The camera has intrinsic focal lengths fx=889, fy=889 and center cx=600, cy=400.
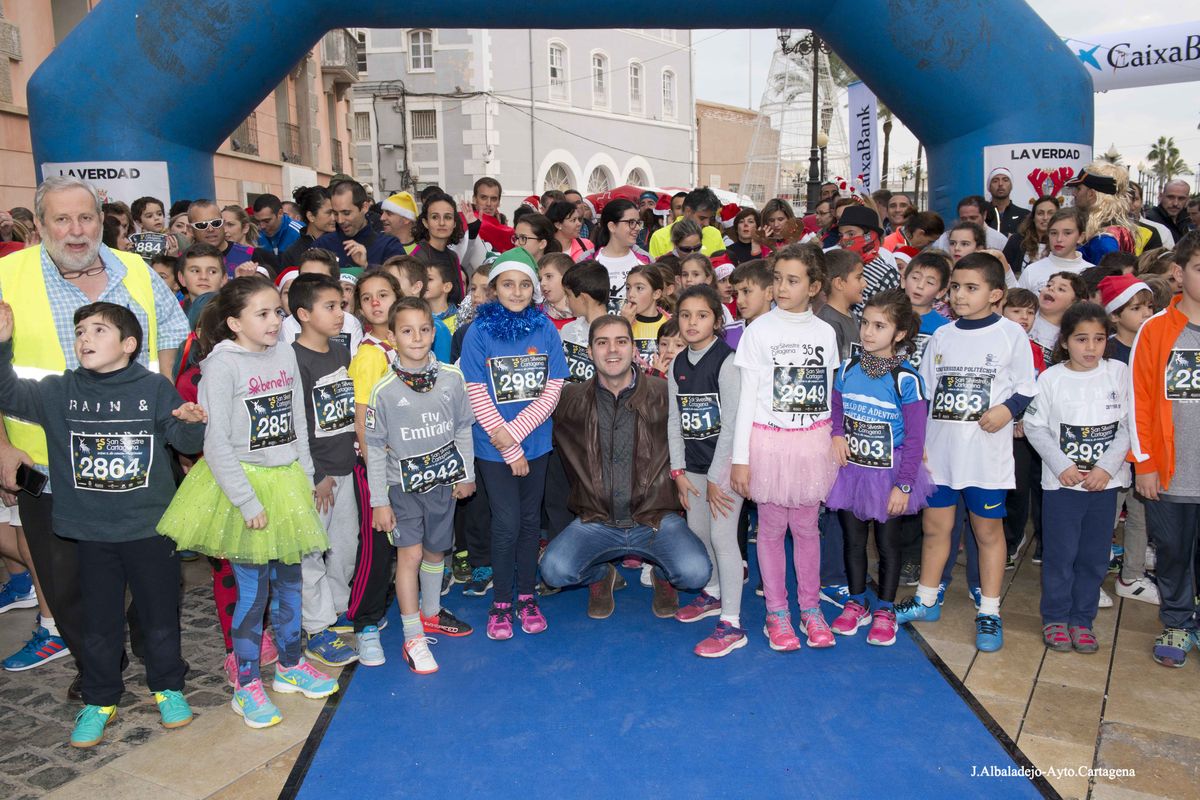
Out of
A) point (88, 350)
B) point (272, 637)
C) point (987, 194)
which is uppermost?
point (987, 194)

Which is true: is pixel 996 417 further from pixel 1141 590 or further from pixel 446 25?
pixel 446 25

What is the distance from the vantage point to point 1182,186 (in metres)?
8.73

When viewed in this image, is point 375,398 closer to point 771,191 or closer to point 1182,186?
point 1182,186

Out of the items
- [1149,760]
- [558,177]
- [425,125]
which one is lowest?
[1149,760]

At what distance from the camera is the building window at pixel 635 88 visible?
3738 centimetres

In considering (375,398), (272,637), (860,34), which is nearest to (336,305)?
(375,398)

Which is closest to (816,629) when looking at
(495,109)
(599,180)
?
(495,109)

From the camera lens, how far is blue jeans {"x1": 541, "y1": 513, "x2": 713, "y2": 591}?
442cm

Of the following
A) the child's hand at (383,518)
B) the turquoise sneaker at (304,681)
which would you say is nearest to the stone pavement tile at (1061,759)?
the child's hand at (383,518)

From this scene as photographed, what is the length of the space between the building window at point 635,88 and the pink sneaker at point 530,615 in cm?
3540

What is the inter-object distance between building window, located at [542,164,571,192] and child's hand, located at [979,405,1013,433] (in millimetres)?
31841

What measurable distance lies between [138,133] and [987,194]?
7548mm

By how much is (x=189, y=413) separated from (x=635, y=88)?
36.9 m

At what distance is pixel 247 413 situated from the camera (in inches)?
138
